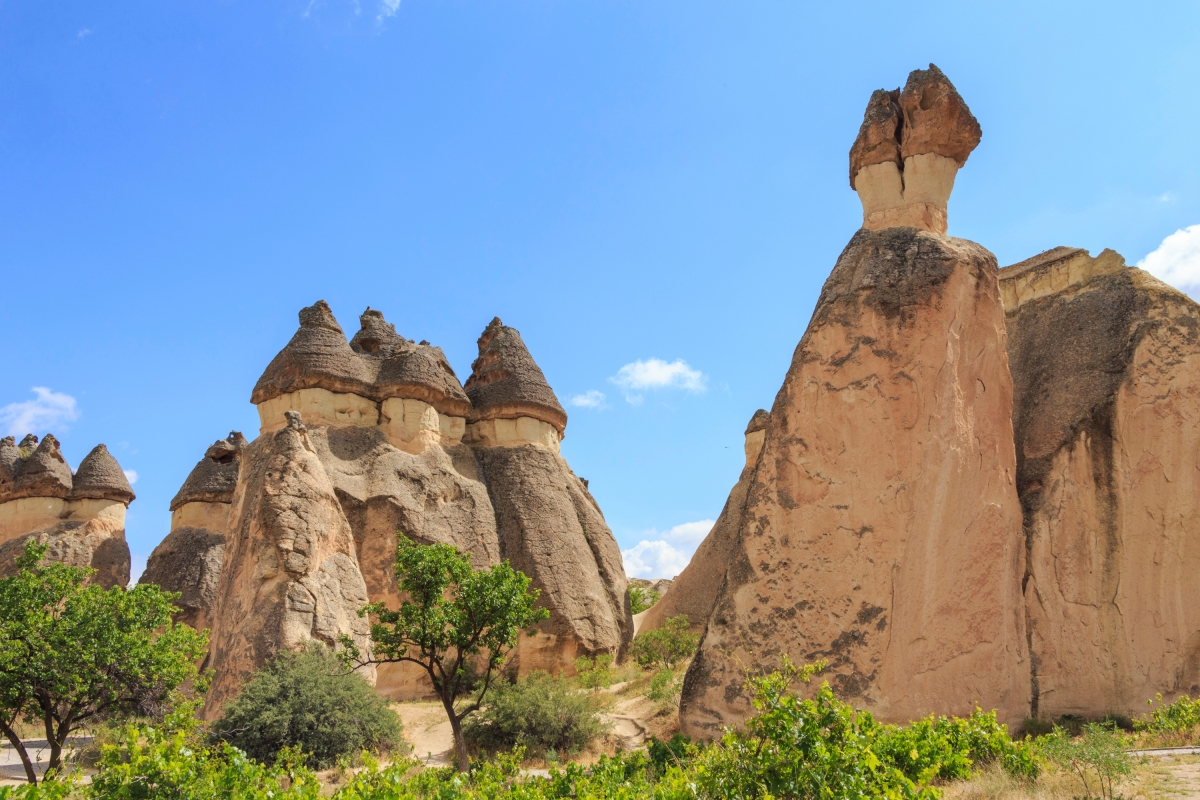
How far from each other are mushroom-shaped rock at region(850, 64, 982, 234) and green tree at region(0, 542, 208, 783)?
964 centimetres

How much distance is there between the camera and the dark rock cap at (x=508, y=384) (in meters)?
19.8

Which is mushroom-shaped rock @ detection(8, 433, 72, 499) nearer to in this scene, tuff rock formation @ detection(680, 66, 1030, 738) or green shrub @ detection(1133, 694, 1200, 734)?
tuff rock formation @ detection(680, 66, 1030, 738)

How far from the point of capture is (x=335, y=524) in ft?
46.5

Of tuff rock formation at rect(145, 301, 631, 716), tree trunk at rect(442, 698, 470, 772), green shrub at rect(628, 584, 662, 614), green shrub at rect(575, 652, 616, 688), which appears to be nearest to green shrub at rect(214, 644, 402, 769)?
tuff rock formation at rect(145, 301, 631, 716)

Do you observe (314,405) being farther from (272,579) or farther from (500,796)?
(500,796)

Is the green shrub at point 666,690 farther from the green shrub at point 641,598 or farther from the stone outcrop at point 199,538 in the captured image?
the green shrub at point 641,598

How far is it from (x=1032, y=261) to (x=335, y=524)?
11181 mm

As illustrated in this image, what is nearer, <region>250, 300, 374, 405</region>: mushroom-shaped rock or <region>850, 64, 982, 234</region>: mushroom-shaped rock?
<region>850, 64, 982, 234</region>: mushroom-shaped rock

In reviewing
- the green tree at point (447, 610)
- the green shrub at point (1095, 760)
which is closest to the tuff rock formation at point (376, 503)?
the green tree at point (447, 610)

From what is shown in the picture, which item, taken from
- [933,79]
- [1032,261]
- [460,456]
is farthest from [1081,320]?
[460,456]

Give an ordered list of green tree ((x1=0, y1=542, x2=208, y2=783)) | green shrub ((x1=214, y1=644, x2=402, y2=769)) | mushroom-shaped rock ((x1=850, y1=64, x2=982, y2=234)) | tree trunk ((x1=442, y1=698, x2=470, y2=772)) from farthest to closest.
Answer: mushroom-shaped rock ((x1=850, y1=64, x2=982, y2=234))
green shrub ((x1=214, y1=644, x2=402, y2=769))
tree trunk ((x1=442, y1=698, x2=470, y2=772))
green tree ((x1=0, y1=542, x2=208, y2=783))

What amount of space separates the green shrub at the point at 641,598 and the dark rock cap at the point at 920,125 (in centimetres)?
2018

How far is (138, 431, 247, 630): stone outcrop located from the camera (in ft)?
65.4

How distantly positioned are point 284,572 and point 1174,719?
35.3ft
